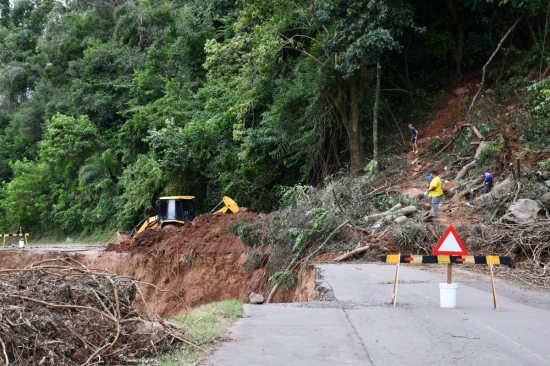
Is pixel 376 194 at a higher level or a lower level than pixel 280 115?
lower

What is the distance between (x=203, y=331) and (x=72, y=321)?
2084 millimetres

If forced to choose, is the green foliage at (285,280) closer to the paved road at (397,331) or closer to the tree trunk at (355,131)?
the paved road at (397,331)

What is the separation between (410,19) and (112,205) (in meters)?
25.5

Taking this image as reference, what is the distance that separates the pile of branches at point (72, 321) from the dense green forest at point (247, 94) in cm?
1387

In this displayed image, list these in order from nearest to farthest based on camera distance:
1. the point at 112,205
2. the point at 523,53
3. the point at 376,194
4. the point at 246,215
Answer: the point at 376,194 < the point at 246,215 < the point at 523,53 < the point at 112,205

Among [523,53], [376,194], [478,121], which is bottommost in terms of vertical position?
[376,194]

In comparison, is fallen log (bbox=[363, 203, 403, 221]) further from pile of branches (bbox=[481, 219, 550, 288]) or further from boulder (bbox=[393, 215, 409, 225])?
pile of branches (bbox=[481, 219, 550, 288])

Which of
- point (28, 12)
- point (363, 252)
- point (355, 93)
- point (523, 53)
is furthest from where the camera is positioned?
point (28, 12)

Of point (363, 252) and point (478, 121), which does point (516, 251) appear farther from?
point (478, 121)

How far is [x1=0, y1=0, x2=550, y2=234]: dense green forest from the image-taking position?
89.7ft

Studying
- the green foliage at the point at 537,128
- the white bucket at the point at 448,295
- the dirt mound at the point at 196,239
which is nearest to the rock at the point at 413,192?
the green foliage at the point at 537,128

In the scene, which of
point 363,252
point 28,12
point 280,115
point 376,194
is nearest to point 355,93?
point 280,115

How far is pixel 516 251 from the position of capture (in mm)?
15867

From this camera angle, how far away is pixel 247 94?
29.6 meters
